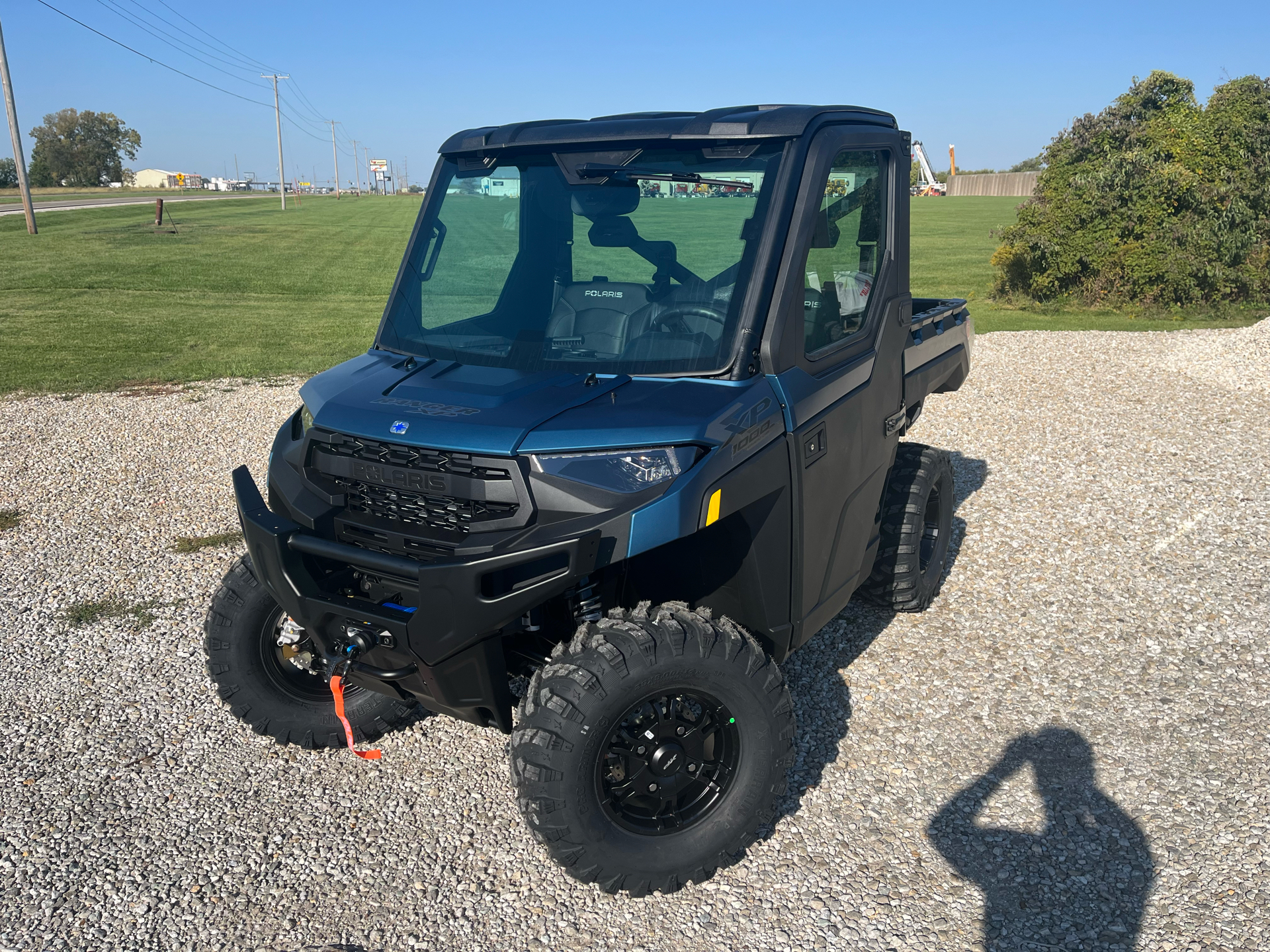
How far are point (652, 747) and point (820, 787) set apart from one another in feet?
3.46

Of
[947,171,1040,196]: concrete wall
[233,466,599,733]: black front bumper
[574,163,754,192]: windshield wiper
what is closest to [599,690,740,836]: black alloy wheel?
[233,466,599,733]: black front bumper

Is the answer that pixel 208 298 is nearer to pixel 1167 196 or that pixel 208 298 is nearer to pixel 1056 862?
pixel 1167 196

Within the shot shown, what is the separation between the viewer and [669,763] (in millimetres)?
3123

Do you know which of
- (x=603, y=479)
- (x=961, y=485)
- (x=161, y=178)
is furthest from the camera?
(x=161, y=178)

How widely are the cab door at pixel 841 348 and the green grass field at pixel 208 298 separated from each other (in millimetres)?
359

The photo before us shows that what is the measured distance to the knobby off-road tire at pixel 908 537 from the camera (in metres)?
4.97

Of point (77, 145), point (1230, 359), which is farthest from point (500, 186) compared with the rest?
point (77, 145)

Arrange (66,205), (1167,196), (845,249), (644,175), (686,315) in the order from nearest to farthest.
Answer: (686,315), (644,175), (845,249), (1167,196), (66,205)

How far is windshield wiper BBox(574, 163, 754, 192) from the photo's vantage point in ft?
11.2

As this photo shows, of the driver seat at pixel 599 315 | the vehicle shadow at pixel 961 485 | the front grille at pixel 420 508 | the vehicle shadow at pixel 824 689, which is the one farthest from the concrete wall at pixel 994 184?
the front grille at pixel 420 508

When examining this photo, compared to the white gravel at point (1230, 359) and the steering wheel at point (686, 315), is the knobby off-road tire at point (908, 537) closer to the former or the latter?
the steering wheel at point (686, 315)

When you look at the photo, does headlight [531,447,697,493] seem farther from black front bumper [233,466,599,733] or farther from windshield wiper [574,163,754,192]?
windshield wiper [574,163,754,192]

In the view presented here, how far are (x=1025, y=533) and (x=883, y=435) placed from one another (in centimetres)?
293

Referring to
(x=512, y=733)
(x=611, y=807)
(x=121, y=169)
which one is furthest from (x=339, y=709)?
(x=121, y=169)
